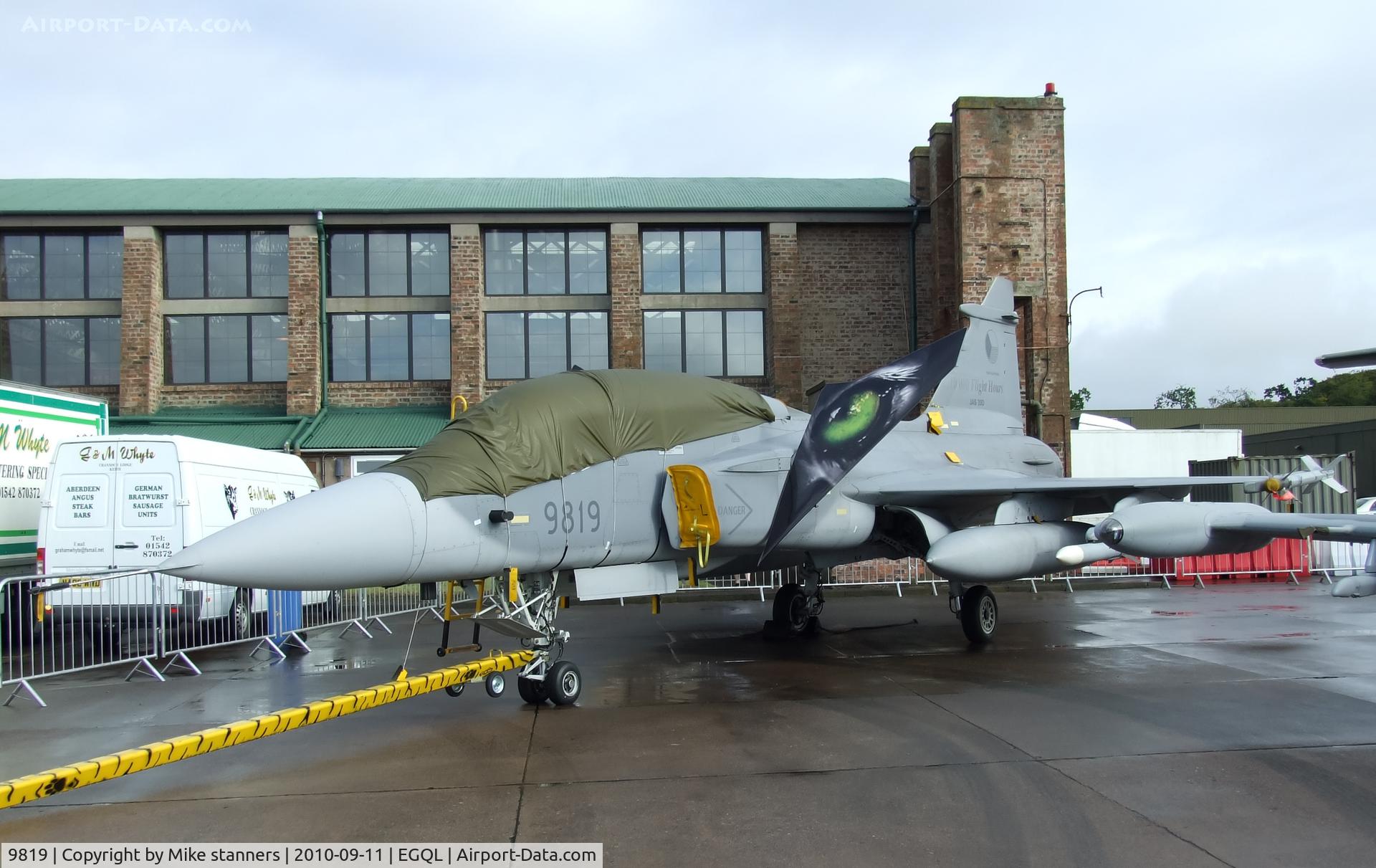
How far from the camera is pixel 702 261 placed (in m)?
21.2

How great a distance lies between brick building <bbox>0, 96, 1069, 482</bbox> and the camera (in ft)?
66.2

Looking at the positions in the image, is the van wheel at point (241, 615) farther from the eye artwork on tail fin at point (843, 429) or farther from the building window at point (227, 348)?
the building window at point (227, 348)

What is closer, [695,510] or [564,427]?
[564,427]

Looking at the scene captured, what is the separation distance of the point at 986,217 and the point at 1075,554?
1137 centimetres

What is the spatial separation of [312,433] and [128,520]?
8409mm

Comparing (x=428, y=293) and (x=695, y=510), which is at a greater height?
(x=428, y=293)

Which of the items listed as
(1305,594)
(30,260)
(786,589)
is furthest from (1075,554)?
(30,260)

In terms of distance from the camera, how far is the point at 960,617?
Answer: 11.6m

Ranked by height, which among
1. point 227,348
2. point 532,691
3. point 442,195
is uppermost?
point 442,195

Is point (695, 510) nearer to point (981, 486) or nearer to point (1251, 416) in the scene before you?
point (981, 486)

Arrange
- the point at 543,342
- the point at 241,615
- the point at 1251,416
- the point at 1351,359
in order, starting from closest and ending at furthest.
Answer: the point at 1351,359 → the point at 241,615 → the point at 543,342 → the point at 1251,416

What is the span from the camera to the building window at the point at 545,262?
21.0m

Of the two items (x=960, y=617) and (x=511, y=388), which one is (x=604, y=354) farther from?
(x=511, y=388)

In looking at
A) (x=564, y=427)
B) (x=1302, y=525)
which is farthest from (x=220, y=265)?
(x=1302, y=525)
